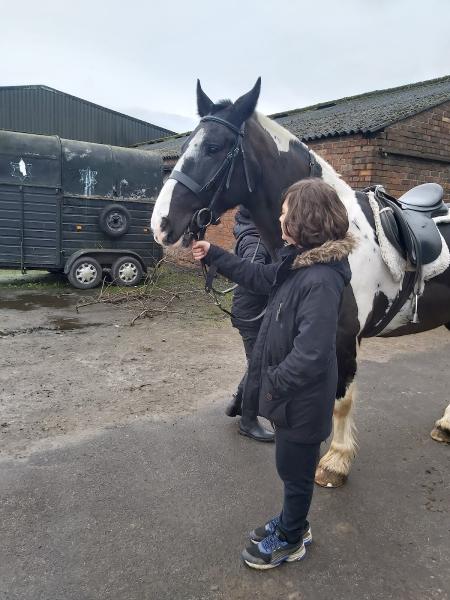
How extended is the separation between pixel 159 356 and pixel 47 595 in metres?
3.35

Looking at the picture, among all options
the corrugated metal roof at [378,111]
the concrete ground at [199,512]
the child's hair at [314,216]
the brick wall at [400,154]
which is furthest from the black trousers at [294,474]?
the corrugated metal roof at [378,111]

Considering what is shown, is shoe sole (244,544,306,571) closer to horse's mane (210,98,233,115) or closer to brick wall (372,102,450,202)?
horse's mane (210,98,233,115)

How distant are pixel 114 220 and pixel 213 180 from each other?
276 inches

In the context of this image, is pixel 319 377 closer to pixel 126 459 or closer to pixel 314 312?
pixel 314 312

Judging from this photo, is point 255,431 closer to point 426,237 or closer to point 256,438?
point 256,438

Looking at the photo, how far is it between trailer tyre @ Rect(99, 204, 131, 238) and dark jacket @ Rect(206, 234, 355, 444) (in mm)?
7487

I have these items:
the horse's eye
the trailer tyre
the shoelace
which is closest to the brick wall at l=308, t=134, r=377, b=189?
the trailer tyre

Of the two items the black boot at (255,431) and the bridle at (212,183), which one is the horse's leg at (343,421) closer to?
the black boot at (255,431)

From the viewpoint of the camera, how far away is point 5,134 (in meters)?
8.11

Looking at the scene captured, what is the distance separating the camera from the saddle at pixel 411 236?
2750 millimetres

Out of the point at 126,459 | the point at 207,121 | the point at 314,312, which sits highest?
the point at 207,121

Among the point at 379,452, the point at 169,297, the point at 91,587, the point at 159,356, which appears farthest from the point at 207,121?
the point at 169,297

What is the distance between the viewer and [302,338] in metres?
1.82

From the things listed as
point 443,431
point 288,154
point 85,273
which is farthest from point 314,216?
point 85,273
